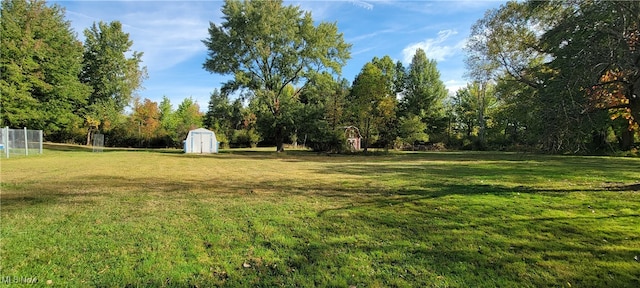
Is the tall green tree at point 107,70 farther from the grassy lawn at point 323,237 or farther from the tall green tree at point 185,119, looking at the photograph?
the grassy lawn at point 323,237

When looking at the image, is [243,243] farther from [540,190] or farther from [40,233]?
[540,190]

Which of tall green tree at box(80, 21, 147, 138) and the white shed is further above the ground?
tall green tree at box(80, 21, 147, 138)

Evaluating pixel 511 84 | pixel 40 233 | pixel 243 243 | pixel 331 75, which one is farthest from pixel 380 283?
pixel 331 75

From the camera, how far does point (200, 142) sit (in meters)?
30.7

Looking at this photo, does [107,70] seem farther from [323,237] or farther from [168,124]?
[323,237]

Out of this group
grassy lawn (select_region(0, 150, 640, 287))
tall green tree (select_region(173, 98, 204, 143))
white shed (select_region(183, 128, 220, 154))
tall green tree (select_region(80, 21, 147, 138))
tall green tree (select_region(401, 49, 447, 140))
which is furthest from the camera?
tall green tree (select_region(401, 49, 447, 140))

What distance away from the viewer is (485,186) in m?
8.62

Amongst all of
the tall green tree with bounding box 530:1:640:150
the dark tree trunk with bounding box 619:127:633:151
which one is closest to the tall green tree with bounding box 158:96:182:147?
the tall green tree with bounding box 530:1:640:150

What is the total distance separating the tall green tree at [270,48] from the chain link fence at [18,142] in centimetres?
1443

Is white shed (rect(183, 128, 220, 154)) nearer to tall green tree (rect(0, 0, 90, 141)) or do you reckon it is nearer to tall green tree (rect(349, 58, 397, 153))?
tall green tree (rect(0, 0, 90, 141))

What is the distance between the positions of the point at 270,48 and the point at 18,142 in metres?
19.9

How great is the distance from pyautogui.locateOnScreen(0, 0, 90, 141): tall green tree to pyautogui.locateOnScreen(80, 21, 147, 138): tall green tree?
11.1 feet

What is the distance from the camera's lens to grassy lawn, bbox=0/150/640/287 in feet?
10.7

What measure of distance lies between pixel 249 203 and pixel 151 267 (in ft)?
10.4
